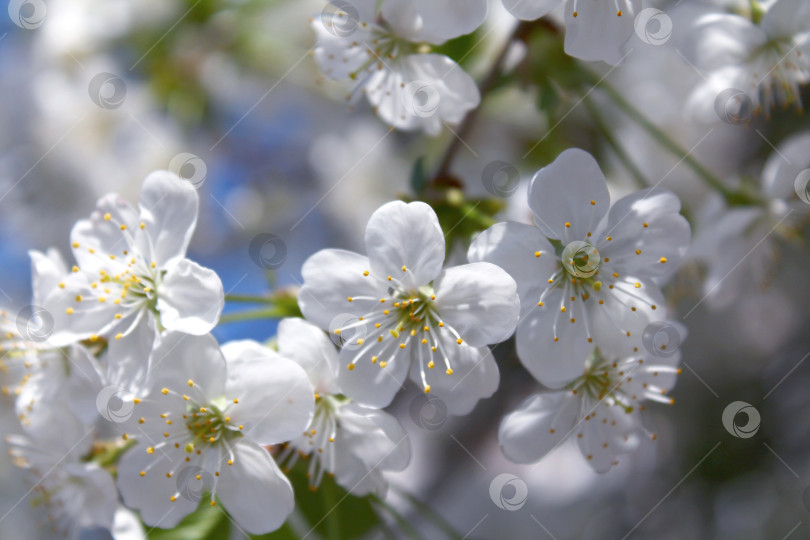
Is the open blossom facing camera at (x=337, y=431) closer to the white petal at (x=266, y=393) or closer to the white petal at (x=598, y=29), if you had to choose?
the white petal at (x=266, y=393)

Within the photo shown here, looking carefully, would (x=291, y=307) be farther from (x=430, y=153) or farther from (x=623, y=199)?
(x=430, y=153)

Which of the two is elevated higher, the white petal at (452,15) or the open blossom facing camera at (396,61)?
the white petal at (452,15)

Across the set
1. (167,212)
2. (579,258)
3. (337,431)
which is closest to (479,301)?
(579,258)

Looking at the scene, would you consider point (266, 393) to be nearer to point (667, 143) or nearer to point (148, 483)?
point (148, 483)

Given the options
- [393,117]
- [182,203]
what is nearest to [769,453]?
[393,117]

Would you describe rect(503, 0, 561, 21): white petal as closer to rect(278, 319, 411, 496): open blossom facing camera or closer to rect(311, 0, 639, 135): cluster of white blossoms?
rect(311, 0, 639, 135): cluster of white blossoms

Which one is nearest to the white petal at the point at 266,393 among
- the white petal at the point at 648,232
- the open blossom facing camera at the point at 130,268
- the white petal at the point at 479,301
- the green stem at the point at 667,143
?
the open blossom facing camera at the point at 130,268

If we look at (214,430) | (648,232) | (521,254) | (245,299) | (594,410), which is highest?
(648,232)
